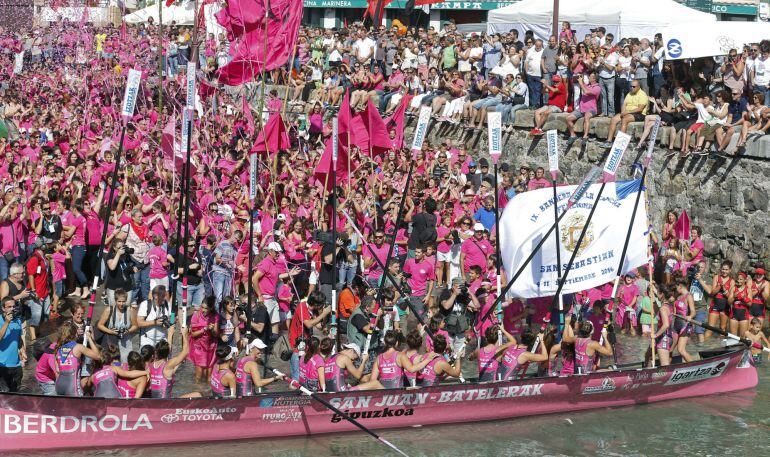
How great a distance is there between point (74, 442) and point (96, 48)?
21309mm

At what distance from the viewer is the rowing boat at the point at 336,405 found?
39.9 feet

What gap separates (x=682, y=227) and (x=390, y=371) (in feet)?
23.9

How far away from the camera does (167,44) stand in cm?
3231

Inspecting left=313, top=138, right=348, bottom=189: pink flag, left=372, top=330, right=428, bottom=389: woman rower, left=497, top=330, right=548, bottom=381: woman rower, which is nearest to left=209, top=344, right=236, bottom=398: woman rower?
left=372, top=330, right=428, bottom=389: woman rower

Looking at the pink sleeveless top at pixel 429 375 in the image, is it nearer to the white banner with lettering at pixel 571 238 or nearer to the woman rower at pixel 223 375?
the woman rower at pixel 223 375

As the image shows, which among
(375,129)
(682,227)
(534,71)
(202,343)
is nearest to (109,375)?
(202,343)

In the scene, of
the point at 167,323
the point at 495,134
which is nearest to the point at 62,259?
the point at 167,323

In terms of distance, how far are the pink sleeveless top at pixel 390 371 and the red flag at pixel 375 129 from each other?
6.25 metres

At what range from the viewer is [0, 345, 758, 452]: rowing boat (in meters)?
12.1

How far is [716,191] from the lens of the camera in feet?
64.4

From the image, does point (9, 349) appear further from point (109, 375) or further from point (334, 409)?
point (334, 409)

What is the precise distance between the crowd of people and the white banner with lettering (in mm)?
413

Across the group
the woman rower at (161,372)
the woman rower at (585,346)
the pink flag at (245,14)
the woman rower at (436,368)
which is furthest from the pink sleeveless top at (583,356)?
the pink flag at (245,14)

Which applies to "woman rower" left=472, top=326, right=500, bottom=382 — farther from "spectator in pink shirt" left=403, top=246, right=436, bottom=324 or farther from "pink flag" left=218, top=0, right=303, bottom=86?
"pink flag" left=218, top=0, right=303, bottom=86
